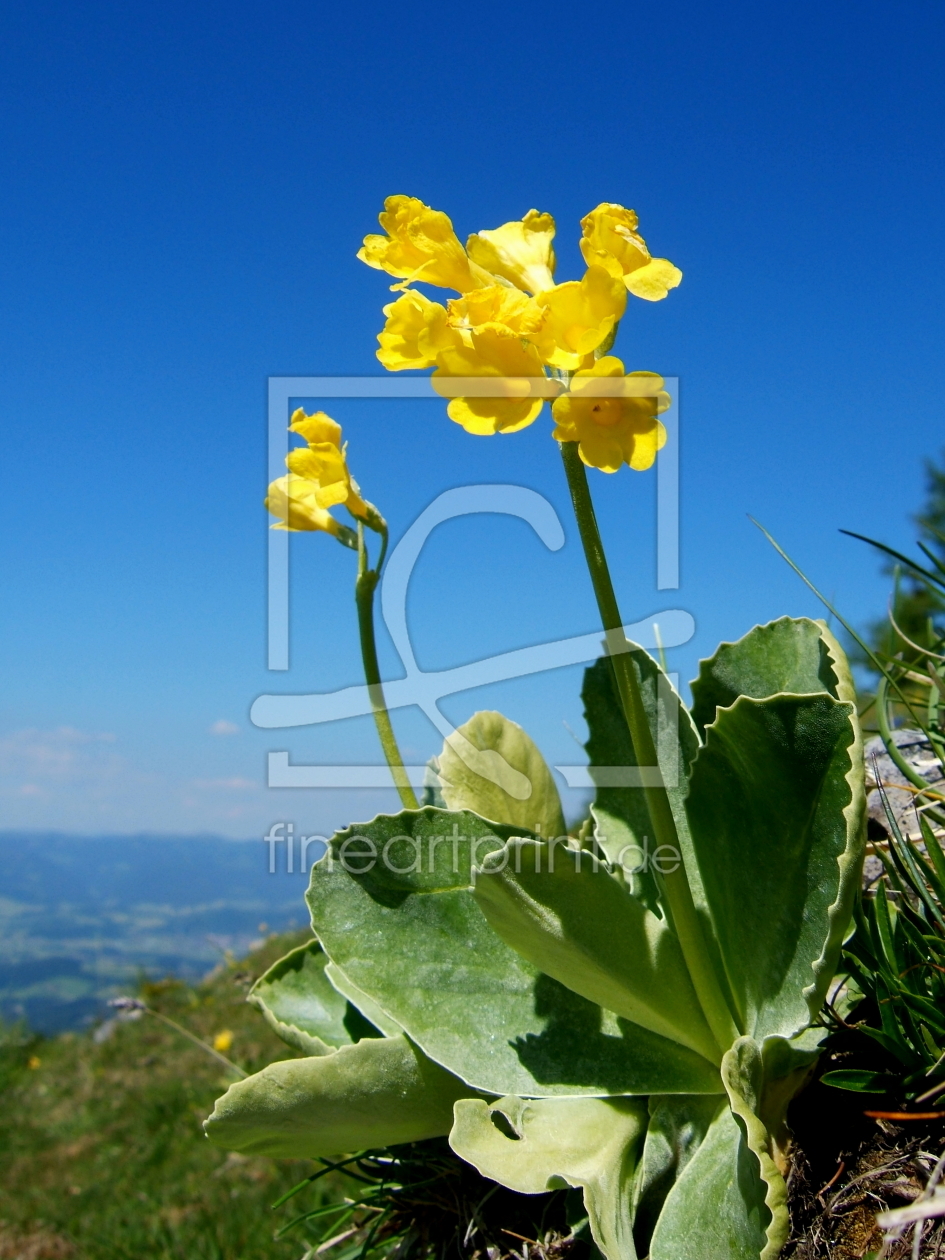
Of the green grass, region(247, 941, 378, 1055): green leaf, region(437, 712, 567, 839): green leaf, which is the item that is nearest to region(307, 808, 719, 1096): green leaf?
region(437, 712, 567, 839): green leaf

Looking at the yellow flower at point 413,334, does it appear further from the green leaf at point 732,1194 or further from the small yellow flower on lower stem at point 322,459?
the green leaf at point 732,1194

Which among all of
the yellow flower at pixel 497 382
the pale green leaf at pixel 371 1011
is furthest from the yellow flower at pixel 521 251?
the pale green leaf at pixel 371 1011

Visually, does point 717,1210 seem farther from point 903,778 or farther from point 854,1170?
point 903,778

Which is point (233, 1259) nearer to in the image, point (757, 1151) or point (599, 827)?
point (599, 827)

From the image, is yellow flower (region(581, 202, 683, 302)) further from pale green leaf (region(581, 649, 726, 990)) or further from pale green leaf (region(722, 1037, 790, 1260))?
pale green leaf (region(722, 1037, 790, 1260))

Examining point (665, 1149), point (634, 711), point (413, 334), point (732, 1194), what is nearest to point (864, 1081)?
point (732, 1194)

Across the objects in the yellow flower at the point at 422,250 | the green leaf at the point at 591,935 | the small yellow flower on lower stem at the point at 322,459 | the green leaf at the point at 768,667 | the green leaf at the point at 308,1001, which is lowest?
the green leaf at the point at 308,1001
